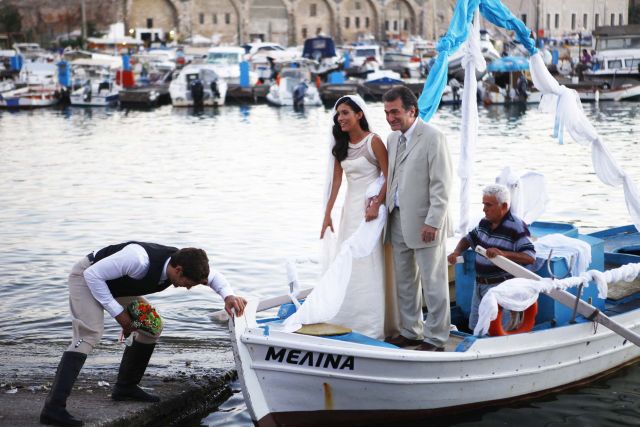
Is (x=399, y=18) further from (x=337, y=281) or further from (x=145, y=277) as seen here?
(x=145, y=277)

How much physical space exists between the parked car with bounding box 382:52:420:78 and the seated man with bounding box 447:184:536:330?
45714 millimetres

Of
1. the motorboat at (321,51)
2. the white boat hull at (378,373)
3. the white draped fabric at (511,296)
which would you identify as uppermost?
the motorboat at (321,51)

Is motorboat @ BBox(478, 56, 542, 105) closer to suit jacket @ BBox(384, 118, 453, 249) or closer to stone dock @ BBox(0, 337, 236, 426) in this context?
stone dock @ BBox(0, 337, 236, 426)

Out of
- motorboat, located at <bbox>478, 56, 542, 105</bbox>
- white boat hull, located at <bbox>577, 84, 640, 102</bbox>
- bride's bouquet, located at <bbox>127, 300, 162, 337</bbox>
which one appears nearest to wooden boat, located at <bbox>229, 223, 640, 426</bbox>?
bride's bouquet, located at <bbox>127, 300, 162, 337</bbox>

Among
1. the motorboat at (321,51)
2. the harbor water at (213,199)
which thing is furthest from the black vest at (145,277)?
the motorboat at (321,51)

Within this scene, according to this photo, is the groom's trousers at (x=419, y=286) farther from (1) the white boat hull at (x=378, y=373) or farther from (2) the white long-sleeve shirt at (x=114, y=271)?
(2) the white long-sleeve shirt at (x=114, y=271)

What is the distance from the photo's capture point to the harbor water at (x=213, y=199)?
30.7ft

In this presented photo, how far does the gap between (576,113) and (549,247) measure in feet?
5.13

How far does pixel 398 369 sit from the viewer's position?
623 cm

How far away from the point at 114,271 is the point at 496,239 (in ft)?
9.17

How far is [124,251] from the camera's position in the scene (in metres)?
5.83

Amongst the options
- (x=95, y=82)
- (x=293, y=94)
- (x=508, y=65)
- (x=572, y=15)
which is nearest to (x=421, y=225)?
(x=508, y=65)

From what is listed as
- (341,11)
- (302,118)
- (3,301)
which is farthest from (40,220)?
(341,11)

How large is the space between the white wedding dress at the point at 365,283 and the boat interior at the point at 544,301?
30 cm
